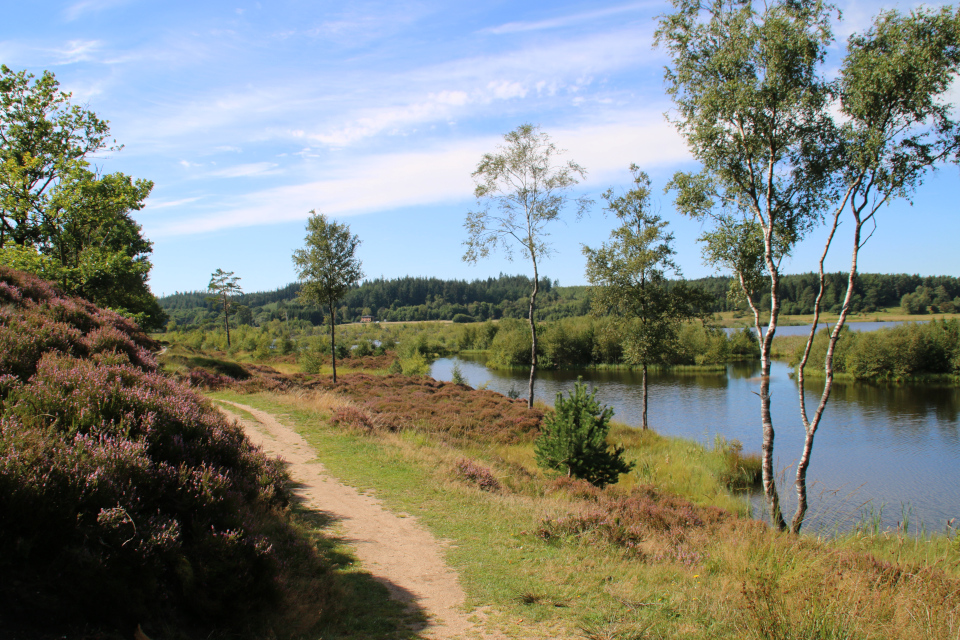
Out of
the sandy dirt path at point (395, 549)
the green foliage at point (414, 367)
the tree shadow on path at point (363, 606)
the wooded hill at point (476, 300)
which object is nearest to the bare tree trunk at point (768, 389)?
the sandy dirt path at point (395, 549)

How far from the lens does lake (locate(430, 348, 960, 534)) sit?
598 inches

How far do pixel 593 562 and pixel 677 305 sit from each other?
1727 centimetres

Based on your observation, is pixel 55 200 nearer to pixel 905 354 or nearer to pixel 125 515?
pixel 125 515

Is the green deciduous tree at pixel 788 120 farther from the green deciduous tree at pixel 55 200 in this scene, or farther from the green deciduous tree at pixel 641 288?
the green deciduous tree at pixel 55 200

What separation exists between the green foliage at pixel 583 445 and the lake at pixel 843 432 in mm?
749

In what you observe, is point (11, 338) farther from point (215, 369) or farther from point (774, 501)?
point (215, 369)

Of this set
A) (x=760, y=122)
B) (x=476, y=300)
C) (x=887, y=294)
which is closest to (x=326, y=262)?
(x=760, y=122)

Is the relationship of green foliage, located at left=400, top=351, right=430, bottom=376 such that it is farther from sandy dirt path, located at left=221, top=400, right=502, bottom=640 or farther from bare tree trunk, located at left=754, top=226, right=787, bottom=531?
bare tree trunk, located at left=754, top=226, right=787, bottom=531

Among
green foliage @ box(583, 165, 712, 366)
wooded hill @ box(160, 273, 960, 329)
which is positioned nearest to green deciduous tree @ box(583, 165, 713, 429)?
green foliage @ box(583, 165, 712, 366)

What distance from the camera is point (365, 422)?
50.2ft

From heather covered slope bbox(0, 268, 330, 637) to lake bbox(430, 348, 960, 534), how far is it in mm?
9465

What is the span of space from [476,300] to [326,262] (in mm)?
142598

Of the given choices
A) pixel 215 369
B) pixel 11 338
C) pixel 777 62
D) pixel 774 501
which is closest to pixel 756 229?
pixel 777 62

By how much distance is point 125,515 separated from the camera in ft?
13.0
